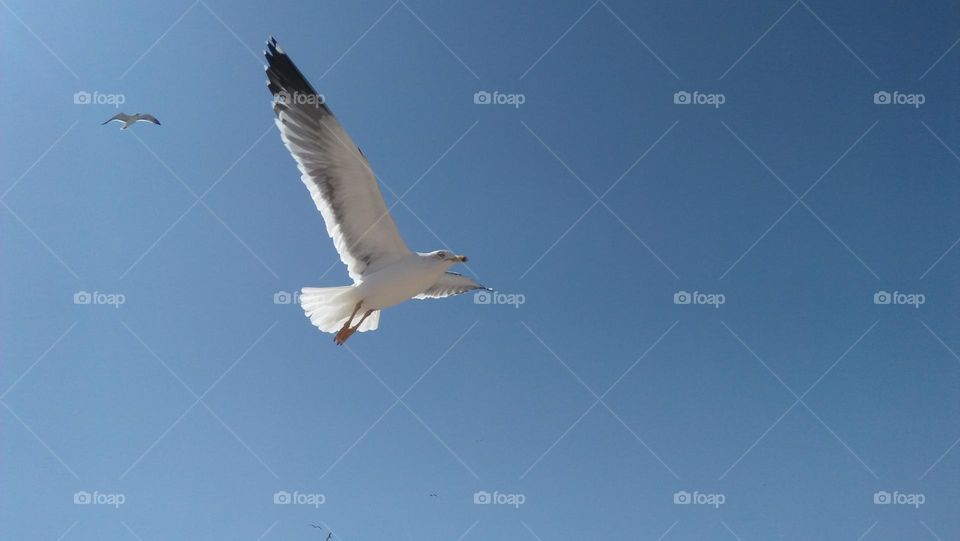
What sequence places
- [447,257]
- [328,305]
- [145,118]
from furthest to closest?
[145,118] < [328,305] < [447,257]

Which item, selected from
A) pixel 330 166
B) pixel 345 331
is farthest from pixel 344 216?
pixel 345 331

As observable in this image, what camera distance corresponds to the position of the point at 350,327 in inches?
190

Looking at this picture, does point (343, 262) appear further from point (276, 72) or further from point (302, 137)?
point (276, 72)

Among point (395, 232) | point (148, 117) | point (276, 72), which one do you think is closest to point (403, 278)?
point (395, 232)

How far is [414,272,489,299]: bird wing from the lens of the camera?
5.38 m

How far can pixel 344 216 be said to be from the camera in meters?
4.89

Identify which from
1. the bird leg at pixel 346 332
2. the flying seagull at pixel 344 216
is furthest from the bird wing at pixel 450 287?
the bird leg at pixel 346 332

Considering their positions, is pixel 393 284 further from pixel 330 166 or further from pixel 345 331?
pixel 330 166

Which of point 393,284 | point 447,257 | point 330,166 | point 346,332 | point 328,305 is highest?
point 330,166

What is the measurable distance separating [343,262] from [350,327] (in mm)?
380

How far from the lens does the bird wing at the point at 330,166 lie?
4.72 metres

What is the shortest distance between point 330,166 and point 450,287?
1.08 meters

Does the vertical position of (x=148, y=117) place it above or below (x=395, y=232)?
above

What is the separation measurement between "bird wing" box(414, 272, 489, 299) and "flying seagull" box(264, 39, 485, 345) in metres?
0.47
